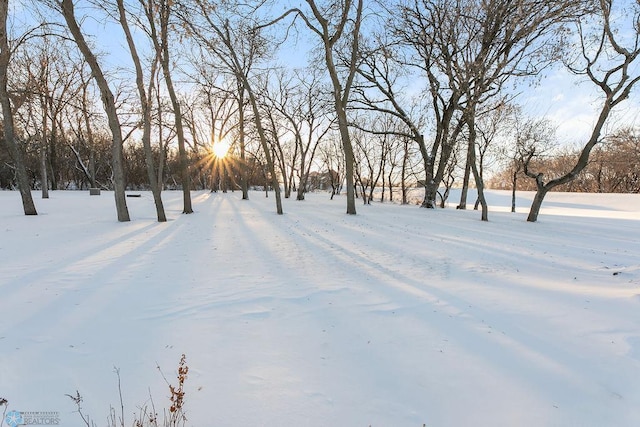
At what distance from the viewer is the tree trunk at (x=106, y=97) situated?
26.6 ft

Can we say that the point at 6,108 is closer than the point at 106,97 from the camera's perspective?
No

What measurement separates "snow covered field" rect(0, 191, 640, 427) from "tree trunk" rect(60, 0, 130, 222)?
3.77m

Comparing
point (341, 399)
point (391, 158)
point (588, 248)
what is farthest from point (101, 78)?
point (391, 158)

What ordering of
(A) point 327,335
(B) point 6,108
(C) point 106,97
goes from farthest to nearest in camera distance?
(B) point 6,108 < (C) point 106,97 < (A) point 327,335

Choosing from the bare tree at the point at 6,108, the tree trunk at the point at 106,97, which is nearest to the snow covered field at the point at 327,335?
the tree trunk at the point at 106,97

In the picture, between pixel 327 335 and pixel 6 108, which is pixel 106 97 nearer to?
pixel 6 108

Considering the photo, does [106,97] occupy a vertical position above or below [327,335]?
above

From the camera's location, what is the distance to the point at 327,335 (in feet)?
9.53

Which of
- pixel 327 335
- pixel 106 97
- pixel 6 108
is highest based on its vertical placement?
pixel 106 97

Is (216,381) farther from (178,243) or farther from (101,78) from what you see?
(101,78)

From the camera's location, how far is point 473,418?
1.94 metres

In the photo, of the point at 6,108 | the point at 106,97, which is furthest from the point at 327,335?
the point at 6,108

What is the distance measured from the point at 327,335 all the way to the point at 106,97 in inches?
379

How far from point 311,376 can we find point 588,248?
7548 mm
